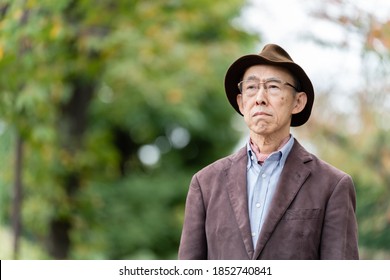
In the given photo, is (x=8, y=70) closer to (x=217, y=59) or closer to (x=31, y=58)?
(x=31, y=58)

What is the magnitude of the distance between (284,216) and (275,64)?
0.47 metres

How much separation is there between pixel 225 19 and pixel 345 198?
11551mm

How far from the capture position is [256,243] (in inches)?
92.2

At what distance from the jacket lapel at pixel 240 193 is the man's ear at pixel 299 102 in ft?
0.68

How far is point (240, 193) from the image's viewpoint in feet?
7.93

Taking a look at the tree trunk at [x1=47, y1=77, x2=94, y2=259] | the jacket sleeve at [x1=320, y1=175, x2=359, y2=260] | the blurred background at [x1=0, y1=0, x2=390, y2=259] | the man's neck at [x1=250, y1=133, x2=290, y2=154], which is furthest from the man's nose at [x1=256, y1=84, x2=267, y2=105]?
the tree trunk at [x1=47, y1=77, x2=94, y2=259]

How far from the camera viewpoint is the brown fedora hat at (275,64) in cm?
243

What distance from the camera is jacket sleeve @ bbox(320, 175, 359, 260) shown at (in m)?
2.31

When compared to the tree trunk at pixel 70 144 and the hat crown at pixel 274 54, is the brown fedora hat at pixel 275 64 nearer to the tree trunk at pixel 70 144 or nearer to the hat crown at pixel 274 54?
the hat crown at pixel 274 54

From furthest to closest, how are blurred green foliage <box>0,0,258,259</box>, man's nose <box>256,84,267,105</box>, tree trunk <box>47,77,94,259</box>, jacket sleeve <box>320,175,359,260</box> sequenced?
tree trunk <box>47,77,94,259</box> → blurred green foliage <box>0,0,258,259</box> → man's nose <box>256,84,267,105</box> → jacket sleeve <box>320,175,359,260</box>

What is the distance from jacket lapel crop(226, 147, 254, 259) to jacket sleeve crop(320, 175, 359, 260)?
22cm

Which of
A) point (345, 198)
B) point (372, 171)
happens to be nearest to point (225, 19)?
point (372, 171)

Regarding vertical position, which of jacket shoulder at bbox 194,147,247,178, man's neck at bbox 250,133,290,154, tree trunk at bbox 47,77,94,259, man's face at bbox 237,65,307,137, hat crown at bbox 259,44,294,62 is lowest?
jacket shoulder at bbox 194,147,247,178

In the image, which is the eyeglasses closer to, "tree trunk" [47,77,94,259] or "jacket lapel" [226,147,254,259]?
"jacket lapel" [226,147,254,259]
